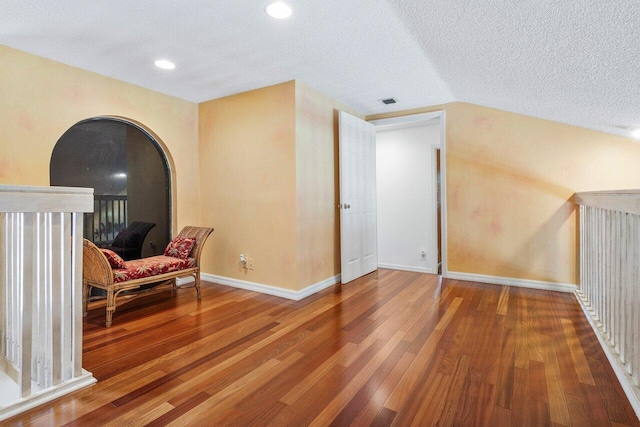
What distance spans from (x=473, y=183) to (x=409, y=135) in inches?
52.6

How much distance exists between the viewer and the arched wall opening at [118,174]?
3.34 metres

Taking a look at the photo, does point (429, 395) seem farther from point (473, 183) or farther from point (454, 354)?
point (473, 183)

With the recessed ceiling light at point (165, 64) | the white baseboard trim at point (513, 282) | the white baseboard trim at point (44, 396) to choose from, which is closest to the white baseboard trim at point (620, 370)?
the white baseboard trim at point (513, 282)

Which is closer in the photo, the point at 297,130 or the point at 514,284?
the point at 297,130

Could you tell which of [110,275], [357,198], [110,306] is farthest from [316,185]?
[110,306]

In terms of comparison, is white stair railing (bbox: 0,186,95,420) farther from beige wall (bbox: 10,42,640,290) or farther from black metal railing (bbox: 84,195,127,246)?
black metal railing (bbox: 84,195,127,246)

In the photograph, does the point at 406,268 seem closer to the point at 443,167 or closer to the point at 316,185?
the point at 443,167

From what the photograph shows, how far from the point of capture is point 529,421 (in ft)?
5.05

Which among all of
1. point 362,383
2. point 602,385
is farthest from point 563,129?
point 362,383

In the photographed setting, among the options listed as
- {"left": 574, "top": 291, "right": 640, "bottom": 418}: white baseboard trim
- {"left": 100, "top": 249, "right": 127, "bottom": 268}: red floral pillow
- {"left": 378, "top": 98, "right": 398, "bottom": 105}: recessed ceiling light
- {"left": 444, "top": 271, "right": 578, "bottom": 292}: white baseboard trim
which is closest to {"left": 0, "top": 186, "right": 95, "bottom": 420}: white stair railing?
{"left": 100, "top": 249, "right": 127, "bottom": 268}: red floral pillow

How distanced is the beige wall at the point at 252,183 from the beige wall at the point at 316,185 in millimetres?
97

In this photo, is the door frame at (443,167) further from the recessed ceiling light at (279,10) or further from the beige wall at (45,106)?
the beige wall at (45,106)

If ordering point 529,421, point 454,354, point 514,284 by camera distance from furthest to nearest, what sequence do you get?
1. point 514,284
2. point 454,354
3. point 529,421

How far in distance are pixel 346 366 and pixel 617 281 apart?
1.81 m
